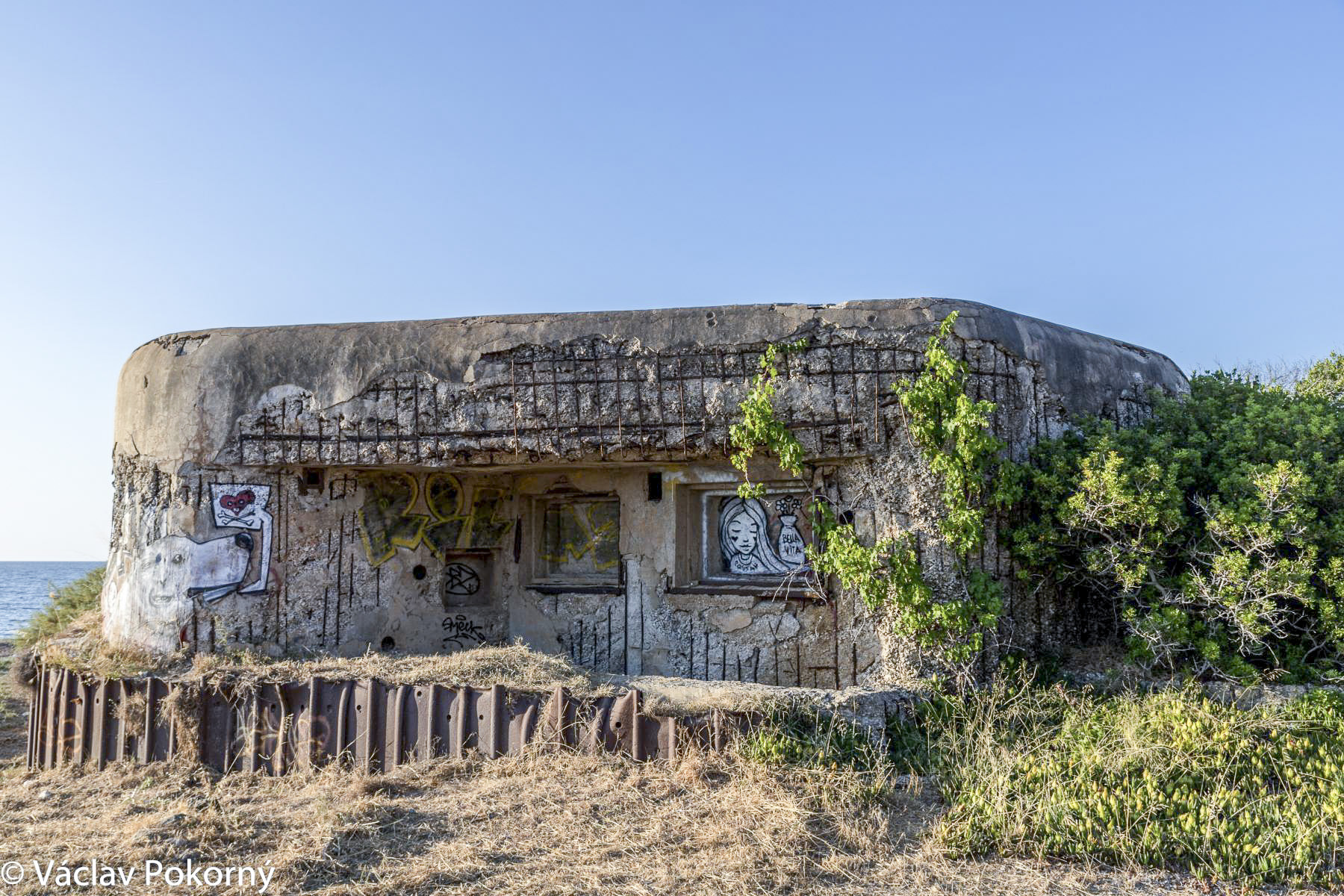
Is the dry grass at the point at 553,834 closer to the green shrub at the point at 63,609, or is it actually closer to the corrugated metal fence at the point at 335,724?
the corrugated metal fence at the point at 335,724

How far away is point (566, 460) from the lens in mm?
7926

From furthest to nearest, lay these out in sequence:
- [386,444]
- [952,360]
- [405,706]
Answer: [386,444], [952,360], [405,706]

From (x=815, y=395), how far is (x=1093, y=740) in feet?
10.0

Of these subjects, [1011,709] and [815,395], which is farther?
[815,395]

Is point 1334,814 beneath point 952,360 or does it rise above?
beneath

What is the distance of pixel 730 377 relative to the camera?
7559 millimetres

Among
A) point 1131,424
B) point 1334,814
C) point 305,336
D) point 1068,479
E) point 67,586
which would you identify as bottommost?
point 1334,814

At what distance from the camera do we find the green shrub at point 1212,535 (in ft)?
21.7

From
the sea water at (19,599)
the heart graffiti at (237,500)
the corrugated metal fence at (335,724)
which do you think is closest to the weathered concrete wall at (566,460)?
the heart graffiti at (237,500)

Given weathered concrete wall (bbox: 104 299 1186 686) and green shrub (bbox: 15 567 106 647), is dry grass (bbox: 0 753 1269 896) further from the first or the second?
green shrub (bbox: 15 567 106 647)

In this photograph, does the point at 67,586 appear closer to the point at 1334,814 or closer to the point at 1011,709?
the point at 1011,709

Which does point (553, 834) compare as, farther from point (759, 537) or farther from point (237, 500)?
point (237, 500)

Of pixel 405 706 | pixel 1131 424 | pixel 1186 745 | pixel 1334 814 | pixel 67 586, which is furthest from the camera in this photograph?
pixel 67 586

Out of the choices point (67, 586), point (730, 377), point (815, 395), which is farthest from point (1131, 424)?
point (67, 586)
